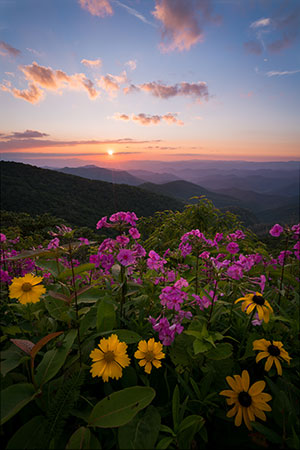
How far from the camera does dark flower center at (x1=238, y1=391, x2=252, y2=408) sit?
43.0 inches

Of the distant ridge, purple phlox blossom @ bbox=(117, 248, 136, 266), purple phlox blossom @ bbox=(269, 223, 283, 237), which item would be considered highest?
purple phlox blossom @ bbox=(117, 248, 136, 266)

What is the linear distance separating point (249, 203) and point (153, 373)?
20064cm

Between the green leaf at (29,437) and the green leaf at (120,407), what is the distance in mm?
186

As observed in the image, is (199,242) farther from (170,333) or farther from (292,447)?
(292,447)

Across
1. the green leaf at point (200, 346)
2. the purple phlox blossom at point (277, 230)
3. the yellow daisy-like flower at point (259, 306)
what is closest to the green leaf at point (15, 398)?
the green leaf at point (200, 346)

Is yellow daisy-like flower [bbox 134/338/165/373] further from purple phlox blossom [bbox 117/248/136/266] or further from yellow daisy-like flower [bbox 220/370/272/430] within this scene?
purple phlox blossom [bbox 117/248/136/266]

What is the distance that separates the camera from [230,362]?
1336 mm

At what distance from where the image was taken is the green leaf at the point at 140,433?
925 mm

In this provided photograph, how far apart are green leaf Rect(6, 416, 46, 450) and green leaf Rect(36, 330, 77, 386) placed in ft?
Answer: 0.51

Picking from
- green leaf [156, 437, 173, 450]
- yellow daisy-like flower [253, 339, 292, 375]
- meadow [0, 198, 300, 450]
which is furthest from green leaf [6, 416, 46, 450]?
yellow daisy-like flower [253, 339, 292, 375]

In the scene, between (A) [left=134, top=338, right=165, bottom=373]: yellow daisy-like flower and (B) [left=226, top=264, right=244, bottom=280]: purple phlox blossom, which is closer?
(A) [left=134, top=338, right=165, bottom=373]: yellow daisy-like flower

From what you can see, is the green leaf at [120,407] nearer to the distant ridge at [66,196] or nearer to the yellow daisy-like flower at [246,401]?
the yellow daisy-like flower at [246,401]

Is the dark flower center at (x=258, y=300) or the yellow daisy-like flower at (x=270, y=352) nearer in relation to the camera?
the yellow daisy-like flower at (x=270, y=352)

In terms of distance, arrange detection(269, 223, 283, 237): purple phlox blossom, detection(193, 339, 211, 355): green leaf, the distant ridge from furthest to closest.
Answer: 1. the distant ridge
2. detection(269, 223, 283, 237): purple phlox blossom
3. detection(193, 339, 211, 355): green leaf
